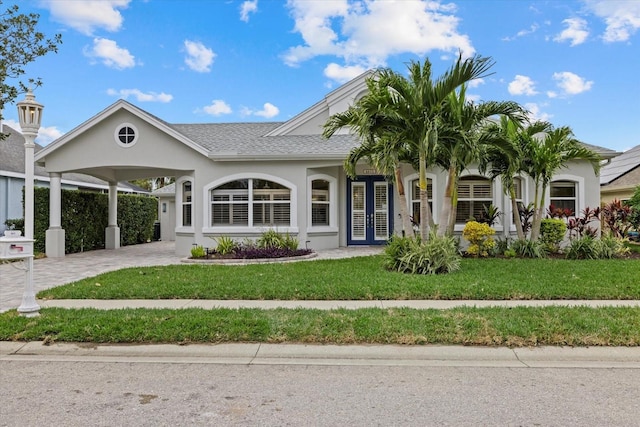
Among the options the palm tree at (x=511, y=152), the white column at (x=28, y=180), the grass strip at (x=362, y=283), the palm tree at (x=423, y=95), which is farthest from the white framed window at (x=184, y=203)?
the palm tree at (x=511, y=152)

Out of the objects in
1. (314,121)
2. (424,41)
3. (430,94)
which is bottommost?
(430,94)

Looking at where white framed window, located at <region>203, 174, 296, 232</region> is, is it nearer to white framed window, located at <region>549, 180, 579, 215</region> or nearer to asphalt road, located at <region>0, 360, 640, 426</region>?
white framed window, located at <region>549, 180, 579, 215</region>

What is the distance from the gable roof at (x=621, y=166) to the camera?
2161cm

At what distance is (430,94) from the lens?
9.45 meters

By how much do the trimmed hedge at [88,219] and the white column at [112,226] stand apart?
0.20 metres

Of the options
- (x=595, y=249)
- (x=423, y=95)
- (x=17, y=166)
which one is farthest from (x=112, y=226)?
(x=595, y=249)

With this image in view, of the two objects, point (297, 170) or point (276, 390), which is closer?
point (276, 390)

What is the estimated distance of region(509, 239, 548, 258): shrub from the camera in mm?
11681

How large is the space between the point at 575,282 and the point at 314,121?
36.2 feet

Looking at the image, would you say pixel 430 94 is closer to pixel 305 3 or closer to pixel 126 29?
pixel 305 3

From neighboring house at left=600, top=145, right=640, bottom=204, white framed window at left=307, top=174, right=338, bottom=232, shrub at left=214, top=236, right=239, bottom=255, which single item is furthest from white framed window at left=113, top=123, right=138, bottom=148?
neighboring house at left=600, top=145, right=640, bottom=204

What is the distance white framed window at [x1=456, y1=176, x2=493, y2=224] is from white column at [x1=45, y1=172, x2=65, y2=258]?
13.2m

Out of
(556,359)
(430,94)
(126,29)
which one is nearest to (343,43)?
(126,29)

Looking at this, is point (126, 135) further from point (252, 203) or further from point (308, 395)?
point (308, 395)
